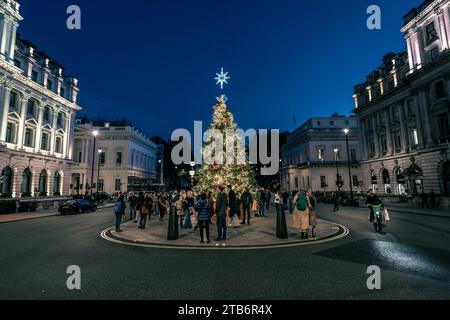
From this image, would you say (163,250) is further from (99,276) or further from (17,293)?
(17,293)

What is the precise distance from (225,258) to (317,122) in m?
60.2

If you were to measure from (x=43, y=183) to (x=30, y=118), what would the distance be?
9.52 m

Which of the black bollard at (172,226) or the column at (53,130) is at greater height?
the column at (53,130)

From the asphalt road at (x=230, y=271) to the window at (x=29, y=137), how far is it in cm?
3243

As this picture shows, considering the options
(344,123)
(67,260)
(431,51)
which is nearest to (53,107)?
(67,260)

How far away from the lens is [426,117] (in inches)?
1189

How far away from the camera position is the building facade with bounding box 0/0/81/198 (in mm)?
30406

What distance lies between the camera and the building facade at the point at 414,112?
28.2 metres

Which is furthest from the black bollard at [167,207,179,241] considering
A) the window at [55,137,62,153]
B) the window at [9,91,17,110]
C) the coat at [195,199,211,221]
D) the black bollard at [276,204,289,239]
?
the window at [55,137,62,153]

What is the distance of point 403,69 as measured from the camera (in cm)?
3656

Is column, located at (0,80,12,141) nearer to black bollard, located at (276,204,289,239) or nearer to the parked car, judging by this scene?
the parked car

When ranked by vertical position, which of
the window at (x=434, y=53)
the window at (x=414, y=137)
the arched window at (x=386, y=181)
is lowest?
the arched window at (x=386, y=181)

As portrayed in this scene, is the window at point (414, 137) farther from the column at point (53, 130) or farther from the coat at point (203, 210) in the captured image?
the column at point (53, 130)

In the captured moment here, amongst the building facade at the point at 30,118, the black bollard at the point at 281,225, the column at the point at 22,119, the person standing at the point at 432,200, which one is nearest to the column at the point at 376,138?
the person standing at the point at 432,200
